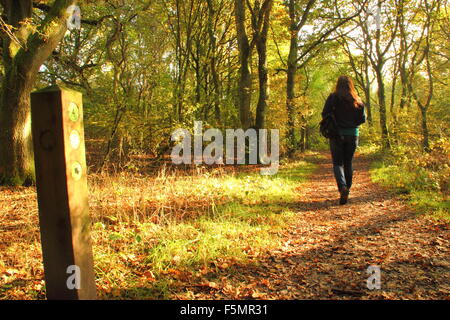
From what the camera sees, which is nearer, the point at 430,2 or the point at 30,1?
the point at 30,1

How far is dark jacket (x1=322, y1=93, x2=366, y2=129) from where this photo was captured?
17.5 ft

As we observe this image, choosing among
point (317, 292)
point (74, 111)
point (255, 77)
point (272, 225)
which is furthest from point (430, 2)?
point (74, 111)

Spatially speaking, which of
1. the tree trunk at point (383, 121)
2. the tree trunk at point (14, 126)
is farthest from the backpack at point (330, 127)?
the tree trunk at point (383, 121)

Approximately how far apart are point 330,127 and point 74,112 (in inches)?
181

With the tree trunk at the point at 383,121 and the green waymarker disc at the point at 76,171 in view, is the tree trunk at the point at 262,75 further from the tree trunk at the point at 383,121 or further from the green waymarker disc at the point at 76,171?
the green waymarker disc at the point at 76,171

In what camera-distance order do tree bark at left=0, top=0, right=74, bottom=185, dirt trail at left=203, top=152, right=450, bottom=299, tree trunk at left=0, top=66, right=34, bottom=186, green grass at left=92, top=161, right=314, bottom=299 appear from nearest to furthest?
dirt trail at left=203, top=152, right=450, bottom=299, green grass at left=92, top=161, right=314, bottom=299, tree bark at left=0, top=0, right=74, bottom=185, tree trunk at left=0, top=66, right=34, bottom=186

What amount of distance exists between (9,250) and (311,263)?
136 inches

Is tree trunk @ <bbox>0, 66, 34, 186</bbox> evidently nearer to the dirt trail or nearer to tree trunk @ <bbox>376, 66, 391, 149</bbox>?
the dirt trail

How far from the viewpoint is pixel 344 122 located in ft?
17.7

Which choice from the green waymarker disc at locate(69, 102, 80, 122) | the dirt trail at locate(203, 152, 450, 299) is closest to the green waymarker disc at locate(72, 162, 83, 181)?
the green waymarker disc at locate(69, 102, 80, 122)

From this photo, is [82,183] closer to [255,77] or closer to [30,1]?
[30,1]

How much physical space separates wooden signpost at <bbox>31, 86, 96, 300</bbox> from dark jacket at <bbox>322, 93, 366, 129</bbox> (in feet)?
15.2

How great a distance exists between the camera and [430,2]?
12125 millimetres
